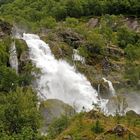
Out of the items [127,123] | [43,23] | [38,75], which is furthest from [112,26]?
[127,123]

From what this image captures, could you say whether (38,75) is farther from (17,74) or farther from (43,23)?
(43,23)

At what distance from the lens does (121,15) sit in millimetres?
141625

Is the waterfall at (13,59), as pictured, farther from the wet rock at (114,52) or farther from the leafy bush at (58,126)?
the leafy bush at (58,126)

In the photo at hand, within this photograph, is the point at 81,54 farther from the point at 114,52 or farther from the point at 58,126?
the point at 58,126

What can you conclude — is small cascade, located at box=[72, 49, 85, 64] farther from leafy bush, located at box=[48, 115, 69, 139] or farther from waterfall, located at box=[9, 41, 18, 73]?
leafy bush, located at box=[48, 115, 69, 139]

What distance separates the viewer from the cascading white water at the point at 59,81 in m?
79.8

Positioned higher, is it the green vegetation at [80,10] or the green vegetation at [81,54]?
the green vegetation at [80,10]

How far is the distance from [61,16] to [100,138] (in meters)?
104

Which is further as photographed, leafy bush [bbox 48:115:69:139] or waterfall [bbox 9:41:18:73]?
waterfall [bbox 9:41:18:73]

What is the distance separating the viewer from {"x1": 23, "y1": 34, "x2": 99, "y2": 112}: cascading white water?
79.8 m

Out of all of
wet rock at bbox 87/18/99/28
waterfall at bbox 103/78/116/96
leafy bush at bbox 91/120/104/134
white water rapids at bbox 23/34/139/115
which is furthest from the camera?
wet rock at bbox 87/18/99/28

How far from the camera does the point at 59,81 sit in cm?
8394

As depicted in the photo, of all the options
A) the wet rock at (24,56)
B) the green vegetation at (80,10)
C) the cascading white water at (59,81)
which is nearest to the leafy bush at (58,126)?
the cascading white water at (59,81)

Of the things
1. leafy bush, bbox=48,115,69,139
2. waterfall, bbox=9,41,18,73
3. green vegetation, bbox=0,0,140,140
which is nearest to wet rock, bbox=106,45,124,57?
green vegetation, bbox=0,0,140,140
